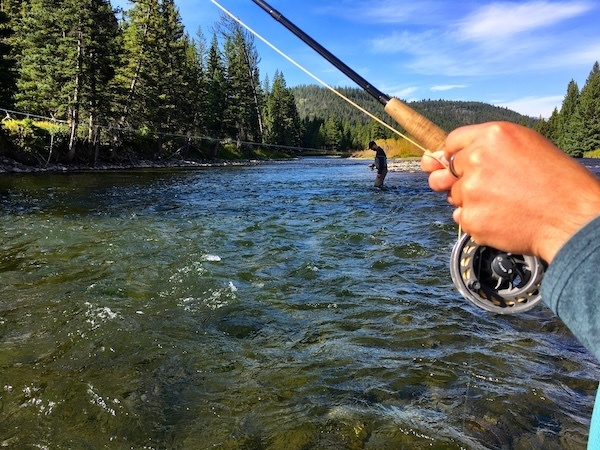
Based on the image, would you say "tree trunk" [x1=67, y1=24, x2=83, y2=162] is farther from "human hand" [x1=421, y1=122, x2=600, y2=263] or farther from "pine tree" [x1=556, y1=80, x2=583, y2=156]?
"pine tree" [x1=556, y1=80, x2=583, y2=156]

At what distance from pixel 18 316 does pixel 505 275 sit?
546cm

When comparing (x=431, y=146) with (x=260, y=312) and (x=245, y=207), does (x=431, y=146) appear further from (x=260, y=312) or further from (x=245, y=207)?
(x=245, y=207)

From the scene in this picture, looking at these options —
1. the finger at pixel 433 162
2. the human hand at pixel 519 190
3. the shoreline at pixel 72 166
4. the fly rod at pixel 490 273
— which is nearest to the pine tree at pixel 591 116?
the shoreline at pixel 72 166

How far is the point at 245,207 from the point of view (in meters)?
15.0

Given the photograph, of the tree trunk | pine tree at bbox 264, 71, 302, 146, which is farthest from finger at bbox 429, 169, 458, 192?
pine tree at bbox 264, 71, 302, 146

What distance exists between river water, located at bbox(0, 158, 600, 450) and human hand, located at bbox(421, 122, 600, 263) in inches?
96.5

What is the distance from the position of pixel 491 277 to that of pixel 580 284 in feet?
3.41

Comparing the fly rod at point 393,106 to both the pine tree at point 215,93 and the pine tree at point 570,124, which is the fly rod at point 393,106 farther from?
the pine tree at point 570,124

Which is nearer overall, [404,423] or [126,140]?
[404,423]

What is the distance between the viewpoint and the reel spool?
5.73 feet

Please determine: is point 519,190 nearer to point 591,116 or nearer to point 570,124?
point 591,116

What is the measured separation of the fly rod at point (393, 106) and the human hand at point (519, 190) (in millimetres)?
883

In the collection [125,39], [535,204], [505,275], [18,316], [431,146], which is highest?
[125,39]

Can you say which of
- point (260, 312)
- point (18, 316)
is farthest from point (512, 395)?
point (18, 316)
